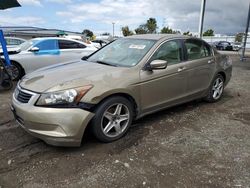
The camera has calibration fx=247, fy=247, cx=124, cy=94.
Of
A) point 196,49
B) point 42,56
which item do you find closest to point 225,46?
point 42,56

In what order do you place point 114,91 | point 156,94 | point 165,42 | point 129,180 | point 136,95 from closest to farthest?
point 129,180
point 114,91
point 136,95
point 156,94
point 165,42

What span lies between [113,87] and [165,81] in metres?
1.10

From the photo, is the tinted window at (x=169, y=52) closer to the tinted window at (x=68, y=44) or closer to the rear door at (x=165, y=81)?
the rear door at (x=165, y=81)

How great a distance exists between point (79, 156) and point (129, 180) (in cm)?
81

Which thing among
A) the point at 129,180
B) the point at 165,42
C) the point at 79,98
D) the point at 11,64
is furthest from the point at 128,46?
the point at 11,64

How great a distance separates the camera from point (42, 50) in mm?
8219

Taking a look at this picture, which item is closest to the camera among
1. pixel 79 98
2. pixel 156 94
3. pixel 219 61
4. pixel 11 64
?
pixel 79 98

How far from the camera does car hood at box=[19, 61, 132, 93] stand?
3.21 meters

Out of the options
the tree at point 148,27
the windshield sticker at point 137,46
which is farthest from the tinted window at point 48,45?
the tree at point 148,27

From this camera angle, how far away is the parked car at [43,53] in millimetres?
7750

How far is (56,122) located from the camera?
9.83 feet

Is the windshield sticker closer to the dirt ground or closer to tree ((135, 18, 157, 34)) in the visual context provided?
the dirt ground

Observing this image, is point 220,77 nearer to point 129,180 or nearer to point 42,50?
point 129,180

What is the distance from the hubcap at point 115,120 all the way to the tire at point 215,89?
2421mm
